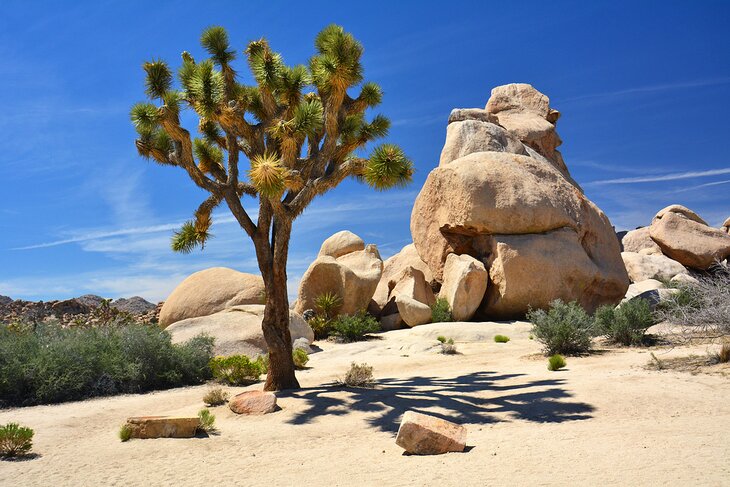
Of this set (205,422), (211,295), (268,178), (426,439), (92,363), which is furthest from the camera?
(211,295)

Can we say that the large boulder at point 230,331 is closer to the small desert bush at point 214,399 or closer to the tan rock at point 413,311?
the small desert bush at point 214,399

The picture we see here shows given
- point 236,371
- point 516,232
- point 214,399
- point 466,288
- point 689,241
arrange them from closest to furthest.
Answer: point 214,399 → point 236,371 → point 466,288 → point 516,232 → point 689,241

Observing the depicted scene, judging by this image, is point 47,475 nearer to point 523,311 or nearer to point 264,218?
point 264,218

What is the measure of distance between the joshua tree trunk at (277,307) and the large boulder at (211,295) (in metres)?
9.68

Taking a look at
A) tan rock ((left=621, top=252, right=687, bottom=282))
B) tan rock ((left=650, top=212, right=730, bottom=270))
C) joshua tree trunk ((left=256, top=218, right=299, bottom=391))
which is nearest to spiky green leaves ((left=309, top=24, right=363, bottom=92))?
joshua tree trunk ((left=256, top=218, right=299, bottom=391))

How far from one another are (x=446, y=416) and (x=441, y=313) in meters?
12.5

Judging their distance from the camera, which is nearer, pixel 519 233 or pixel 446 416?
pixel 446 416

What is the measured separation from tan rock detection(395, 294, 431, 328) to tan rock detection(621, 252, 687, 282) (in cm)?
1538

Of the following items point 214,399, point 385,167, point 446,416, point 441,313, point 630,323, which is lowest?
point 446,416

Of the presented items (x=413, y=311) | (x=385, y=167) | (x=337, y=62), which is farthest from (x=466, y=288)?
(x=337, y=62)

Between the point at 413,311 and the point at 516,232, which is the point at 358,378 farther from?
the point at 516,232

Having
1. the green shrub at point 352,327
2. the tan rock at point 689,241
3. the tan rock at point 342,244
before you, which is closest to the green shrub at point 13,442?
the green shrub at point 352,327

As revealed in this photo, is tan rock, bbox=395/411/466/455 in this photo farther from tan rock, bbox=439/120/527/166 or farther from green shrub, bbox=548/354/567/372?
tan rock, bbox=439/120/527/166

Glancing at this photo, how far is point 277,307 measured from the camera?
10.9 metres
